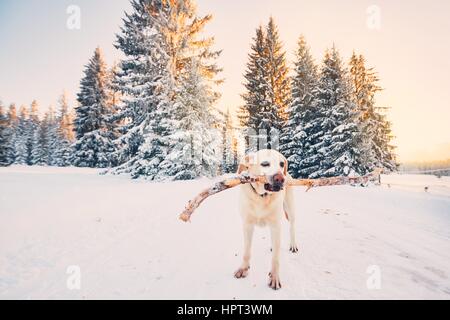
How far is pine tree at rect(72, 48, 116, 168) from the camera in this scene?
29.7 meters

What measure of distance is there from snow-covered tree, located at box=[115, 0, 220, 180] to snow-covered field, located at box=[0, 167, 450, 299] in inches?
401

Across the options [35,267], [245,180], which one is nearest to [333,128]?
[245,180]

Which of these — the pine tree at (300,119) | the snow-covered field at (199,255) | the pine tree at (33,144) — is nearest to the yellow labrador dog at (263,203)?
the snow-covered field at (199,255)

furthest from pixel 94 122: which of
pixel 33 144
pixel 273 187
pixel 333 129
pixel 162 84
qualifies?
pixel 273 187

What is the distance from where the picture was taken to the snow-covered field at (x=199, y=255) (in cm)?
274

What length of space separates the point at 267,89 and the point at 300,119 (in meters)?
4.62

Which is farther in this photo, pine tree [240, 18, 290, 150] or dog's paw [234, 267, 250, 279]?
pine tree [240, 18, 290, 150]

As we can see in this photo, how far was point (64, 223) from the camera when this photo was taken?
518 centimetres

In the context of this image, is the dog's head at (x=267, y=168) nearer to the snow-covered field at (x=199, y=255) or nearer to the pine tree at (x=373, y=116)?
the snow-covered field at (x=199, y=255)

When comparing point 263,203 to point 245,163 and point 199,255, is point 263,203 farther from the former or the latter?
point 199,255

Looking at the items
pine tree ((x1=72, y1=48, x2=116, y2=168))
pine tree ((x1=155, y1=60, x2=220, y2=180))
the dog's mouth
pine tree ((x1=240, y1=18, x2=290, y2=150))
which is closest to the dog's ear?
the dog's mouth

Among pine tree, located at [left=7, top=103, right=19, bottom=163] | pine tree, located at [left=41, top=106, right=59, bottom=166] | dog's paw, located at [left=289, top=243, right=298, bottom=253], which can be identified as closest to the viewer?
dog's paw, located at [left=289, top=243, right=298, bottom=253]

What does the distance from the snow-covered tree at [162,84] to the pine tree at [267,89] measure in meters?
6.39

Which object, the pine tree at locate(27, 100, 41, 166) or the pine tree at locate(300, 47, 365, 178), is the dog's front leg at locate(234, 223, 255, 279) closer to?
the pine tree at locate(300, 47, 365, 178)
